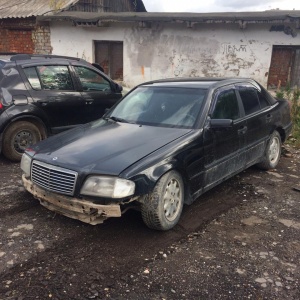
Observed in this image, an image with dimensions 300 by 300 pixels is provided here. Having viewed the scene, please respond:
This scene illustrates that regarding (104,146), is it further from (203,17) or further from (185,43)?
(185,43)

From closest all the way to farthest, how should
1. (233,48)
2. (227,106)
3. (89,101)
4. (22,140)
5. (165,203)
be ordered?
1. (165,203)
2. (227,106)
3. (22,140)
4. (89,101)
5. (233,48)

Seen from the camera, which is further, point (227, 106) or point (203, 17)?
point (203, 17)

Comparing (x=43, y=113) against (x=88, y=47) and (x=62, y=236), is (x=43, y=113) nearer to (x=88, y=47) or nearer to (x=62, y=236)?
(x=62, y=236)

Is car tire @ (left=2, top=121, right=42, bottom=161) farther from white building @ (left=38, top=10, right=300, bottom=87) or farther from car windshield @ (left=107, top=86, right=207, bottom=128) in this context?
white building @ (left=38, top=10, right=300, bottom=87)

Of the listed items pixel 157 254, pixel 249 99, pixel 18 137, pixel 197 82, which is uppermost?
pixel 197 82

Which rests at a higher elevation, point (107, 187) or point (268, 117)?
point (268, 117)

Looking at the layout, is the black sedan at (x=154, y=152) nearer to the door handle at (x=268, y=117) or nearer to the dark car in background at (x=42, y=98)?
the door handle at (x=268, y=117)

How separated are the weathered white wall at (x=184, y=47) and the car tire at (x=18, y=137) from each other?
6977 mm

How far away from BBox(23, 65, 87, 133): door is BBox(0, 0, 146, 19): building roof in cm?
843

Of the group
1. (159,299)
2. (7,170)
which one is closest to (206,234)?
(159,299)

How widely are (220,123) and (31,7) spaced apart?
43.4 ft

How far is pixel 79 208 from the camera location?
11.0 feet

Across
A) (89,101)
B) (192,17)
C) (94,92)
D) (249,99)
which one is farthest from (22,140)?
(192,17)

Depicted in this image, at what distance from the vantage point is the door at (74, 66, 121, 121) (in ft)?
22.0
